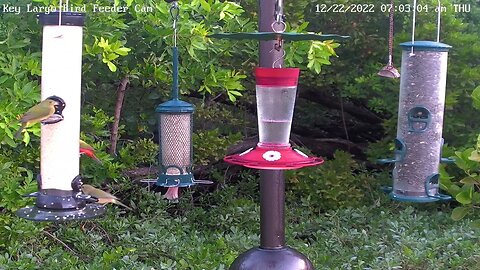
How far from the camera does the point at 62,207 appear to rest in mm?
2986

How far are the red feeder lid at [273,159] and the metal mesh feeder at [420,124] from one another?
139 cm

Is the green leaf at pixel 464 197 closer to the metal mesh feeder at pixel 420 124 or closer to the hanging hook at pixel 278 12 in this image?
the metal mesh feeder at pixel 420 124

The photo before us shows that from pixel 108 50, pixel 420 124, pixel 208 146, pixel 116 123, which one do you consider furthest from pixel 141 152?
pixel 420 124

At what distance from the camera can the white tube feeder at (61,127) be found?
9.73ft

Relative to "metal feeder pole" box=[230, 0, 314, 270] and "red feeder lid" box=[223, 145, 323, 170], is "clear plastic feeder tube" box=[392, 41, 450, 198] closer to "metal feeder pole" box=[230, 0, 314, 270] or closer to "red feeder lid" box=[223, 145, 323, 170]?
"metal feeder pole" box=[230, 0, 314, 270]

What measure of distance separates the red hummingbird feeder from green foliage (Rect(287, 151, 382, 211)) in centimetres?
364

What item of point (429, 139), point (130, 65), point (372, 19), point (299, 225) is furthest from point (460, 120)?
point (130, 65)

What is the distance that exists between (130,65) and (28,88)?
1.08 metres

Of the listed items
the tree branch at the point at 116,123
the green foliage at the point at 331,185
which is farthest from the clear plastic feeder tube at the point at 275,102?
the green foliage at the point at 331,185

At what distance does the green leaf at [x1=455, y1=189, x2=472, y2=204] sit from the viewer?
3465 mm

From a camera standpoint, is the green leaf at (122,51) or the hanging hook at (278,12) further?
the green leaf at (122,51)

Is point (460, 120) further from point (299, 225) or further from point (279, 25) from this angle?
point (279, 25)

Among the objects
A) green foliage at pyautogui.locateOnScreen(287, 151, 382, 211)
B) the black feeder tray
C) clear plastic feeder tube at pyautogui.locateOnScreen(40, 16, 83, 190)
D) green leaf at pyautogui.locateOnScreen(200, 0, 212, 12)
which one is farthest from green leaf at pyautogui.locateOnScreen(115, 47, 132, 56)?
green foliage at pyautogui.locateOnScreen(287, 151, 382, 211)

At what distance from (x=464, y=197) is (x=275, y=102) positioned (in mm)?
1179
